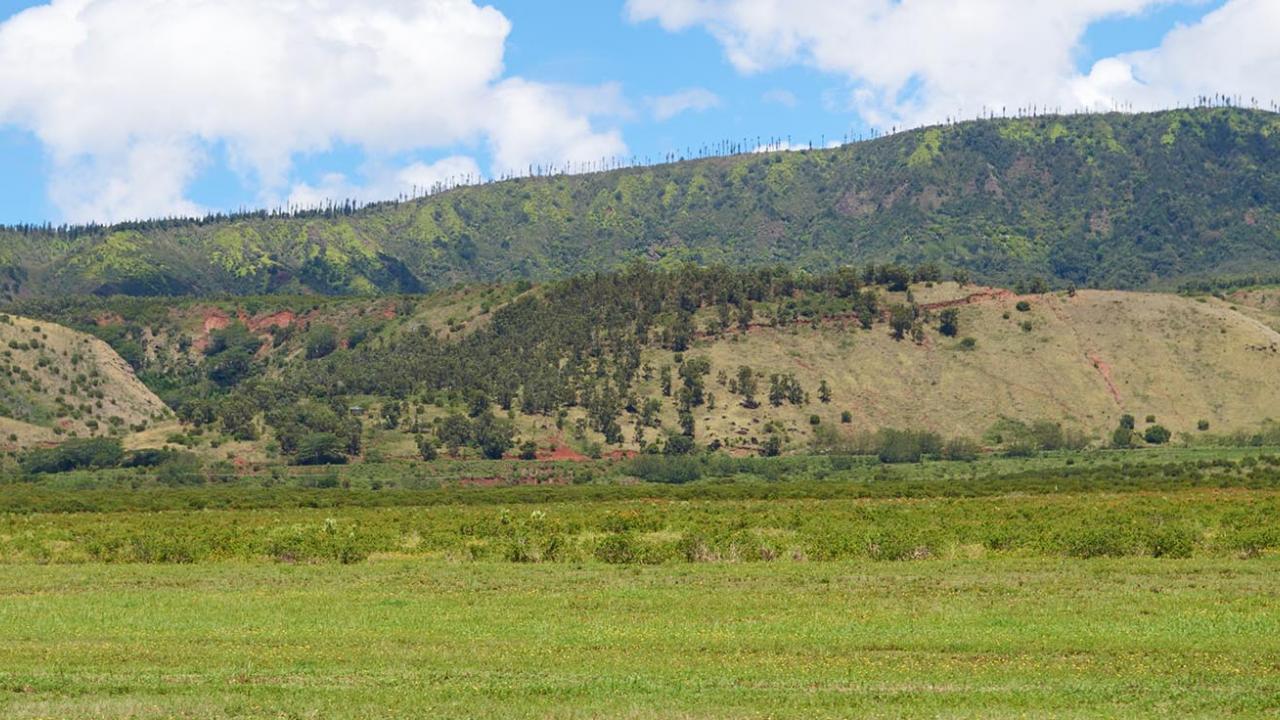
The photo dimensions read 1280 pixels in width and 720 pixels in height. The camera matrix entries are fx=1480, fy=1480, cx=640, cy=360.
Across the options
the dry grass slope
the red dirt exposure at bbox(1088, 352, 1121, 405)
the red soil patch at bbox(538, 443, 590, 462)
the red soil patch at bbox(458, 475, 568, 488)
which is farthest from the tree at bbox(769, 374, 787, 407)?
the red dirt exposure at bbox(1088, 352, 1121, 405)

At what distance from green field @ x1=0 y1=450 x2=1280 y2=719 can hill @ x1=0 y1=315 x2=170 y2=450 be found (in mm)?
83862

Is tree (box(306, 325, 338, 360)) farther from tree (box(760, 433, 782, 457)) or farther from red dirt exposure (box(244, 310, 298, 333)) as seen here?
tree (box(760, 433, 782, 457))

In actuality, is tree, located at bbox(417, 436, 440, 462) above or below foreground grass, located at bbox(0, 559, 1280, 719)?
above

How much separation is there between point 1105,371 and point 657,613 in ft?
380

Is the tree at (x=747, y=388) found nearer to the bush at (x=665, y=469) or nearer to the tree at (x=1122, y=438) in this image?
the bush at (x=665, y=469)

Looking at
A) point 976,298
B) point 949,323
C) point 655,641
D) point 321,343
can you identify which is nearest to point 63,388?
point 321,343

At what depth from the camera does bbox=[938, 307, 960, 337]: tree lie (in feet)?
482

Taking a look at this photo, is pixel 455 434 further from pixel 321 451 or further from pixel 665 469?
pixel 665 469

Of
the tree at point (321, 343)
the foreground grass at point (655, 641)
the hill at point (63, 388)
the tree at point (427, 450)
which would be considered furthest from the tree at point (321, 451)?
the foreground grass at point (655, 641)

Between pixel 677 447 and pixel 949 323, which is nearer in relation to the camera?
pixel 677 447

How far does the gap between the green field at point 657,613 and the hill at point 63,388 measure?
8386 cm

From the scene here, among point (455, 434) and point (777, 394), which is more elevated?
point (777, 394)

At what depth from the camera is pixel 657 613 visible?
32625 mm

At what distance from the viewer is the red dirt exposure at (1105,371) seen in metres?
137
